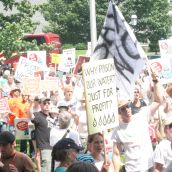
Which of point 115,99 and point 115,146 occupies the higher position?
point 115,99

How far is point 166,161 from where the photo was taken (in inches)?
308

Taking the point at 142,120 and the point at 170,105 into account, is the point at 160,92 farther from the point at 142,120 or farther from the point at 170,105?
the point at 170,105

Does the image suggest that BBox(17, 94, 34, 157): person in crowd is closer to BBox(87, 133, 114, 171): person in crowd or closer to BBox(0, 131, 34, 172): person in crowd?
BBox(87, 133, 114, 171): person in crowd

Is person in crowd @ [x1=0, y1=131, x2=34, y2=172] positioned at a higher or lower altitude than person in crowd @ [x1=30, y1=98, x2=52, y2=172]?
higher

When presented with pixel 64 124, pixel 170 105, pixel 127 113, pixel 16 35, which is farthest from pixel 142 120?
pixel 16 35

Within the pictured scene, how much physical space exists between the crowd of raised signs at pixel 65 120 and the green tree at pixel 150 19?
50.6 m

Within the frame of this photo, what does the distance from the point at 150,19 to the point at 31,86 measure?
54179 mm

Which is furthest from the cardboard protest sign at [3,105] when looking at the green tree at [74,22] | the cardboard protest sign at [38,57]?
the green tree at [74,22]

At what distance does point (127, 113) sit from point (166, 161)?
0.91 m

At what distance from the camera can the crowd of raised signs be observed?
777cm

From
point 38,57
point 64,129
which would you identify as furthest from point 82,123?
point 38,57

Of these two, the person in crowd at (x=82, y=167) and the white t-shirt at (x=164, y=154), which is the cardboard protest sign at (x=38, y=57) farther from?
the person in crowd at (x=82, y=167)

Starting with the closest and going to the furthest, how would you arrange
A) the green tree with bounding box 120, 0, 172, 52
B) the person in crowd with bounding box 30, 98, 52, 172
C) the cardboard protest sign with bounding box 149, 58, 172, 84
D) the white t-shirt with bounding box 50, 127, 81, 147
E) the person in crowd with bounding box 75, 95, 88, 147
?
the white t-shirt with bounding box 50, 127, 81, 147 → the person in crowd with bounding box 30, 98, 52, 172 → the person in crowd with bounding box 75, 95, 88, 147 → the cardboard protest sign with bounding box 149, 58, 172, 84 → the green tree with bounding box 120, 0, 172, 52

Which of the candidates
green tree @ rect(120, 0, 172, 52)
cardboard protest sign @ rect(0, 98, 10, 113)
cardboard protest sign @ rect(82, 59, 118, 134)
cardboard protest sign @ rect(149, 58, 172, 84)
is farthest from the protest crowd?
green tree @ rect(120, 0, 172, 52)
